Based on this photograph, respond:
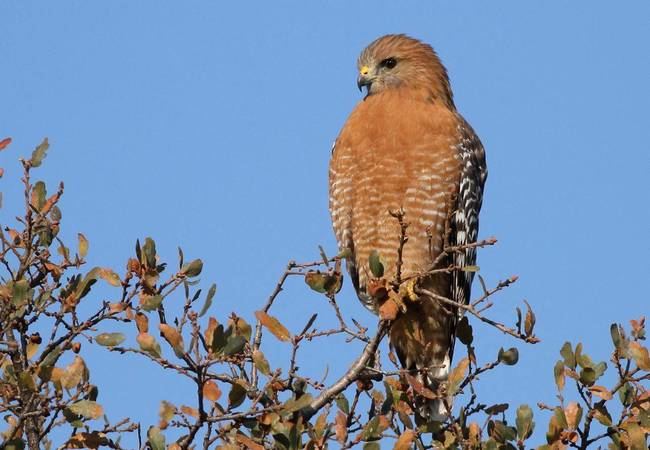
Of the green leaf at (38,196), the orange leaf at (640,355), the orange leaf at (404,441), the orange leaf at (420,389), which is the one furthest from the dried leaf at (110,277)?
the orange leaf at (640,355)

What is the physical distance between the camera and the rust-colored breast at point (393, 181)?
24.6ft

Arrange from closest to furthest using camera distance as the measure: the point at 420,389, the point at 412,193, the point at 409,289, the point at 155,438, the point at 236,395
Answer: the point at 155,438 < the point at 236,395 < the point at 420,389 < the point at 409,289 < the point at 412,193

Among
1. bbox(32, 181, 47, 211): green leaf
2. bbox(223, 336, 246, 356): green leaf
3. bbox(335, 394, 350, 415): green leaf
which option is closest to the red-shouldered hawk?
bbox(335, 394, 350, 415): green leaf

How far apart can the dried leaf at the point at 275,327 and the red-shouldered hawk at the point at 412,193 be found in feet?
8.01

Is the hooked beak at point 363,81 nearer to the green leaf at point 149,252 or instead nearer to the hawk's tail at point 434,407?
the hawk's tail at point 434,407

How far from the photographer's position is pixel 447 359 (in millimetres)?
8273

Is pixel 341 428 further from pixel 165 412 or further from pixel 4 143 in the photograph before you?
pixel 4 143

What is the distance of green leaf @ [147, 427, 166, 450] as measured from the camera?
13.8 feet

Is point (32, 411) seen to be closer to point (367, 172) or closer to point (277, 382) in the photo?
→ point (277, 382)

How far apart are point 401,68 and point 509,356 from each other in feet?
12.5

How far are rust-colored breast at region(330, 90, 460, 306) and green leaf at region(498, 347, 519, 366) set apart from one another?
7.27 feet

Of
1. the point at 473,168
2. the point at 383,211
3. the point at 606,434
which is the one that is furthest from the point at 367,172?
the point at 606,434

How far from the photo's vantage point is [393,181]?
24.6 ft

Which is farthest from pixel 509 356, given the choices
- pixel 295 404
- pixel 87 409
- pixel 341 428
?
pixel 87 409
